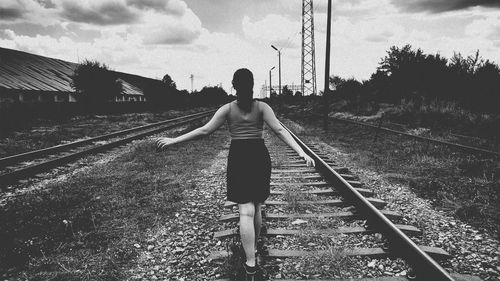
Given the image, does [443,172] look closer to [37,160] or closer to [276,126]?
[276,126]

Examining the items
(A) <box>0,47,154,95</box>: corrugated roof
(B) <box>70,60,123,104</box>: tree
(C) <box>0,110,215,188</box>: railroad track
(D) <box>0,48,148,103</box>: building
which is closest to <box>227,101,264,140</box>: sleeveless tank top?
(C) <box>0,110,215,188</box>: railroad track

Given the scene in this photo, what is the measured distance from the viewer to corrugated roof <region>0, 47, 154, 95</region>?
93.6 ft

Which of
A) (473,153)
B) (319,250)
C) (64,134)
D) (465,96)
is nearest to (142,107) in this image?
(64,134)

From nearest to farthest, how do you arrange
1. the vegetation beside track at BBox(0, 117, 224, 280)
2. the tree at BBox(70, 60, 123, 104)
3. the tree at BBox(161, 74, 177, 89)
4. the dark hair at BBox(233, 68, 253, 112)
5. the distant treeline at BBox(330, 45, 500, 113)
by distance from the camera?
the dark hair at BBox(233, 68, 253, 112) < the vegetation beside track at BBox(0, 117, 224, 280) < the distant treeline at BBox(330, 45, 500, 113) < the tree at BBox(70, 60, 123, 104) < the tree at BBox(161, 74, 177, 89)

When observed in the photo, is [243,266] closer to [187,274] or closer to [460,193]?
[187,274]

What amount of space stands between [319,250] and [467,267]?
1.44 metres

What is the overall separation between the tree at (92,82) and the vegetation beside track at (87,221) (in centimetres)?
2396

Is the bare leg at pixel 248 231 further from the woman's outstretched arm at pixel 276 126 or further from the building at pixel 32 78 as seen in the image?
the building at pixel 32 78

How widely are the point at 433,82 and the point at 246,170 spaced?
24.3 metres

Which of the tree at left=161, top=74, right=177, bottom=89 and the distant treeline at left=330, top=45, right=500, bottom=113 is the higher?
the tree at left=161, top=74, right=177, bottom=89

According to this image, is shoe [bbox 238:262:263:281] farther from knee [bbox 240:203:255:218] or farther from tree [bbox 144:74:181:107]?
tree [bbox 144:74:181:107]

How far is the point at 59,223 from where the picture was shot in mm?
4387

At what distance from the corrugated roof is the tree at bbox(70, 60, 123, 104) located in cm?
452

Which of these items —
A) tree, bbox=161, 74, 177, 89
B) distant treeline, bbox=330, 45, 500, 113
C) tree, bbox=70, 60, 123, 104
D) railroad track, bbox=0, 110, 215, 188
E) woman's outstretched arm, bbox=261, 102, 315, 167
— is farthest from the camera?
tree, bbox=161, 74, 177, 89
